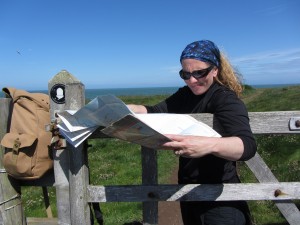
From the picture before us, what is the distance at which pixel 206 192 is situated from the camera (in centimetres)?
320

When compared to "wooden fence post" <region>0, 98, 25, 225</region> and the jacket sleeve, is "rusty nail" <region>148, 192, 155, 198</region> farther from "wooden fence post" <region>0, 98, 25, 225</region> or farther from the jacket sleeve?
"wooden fence post" <region>0, 98, 25, 225</region>

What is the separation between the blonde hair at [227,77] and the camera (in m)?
3.21

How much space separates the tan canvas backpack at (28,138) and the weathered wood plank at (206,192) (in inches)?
29.2

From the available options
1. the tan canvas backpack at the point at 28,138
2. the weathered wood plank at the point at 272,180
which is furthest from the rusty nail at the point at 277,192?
the tan canvas backpack at the point at 28,138

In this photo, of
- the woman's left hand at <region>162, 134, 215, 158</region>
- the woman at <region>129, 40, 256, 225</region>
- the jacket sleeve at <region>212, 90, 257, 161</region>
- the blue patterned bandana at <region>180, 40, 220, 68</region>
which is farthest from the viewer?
the blue patterned bandana at <region>180, 40, 220, 68</region>

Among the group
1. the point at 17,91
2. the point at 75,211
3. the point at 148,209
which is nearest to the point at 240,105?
the point at 148,209

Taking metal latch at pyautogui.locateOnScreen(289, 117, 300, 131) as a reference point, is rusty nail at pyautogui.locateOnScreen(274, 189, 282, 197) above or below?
below

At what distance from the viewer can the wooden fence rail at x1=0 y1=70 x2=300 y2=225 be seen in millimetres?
3191

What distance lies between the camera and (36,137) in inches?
130

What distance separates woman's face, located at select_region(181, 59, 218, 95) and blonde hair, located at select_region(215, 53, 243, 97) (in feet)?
0.24

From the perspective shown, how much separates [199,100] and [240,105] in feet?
2.07

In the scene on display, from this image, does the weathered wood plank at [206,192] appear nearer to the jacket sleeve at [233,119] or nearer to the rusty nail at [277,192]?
the rusty nail at [277,192]

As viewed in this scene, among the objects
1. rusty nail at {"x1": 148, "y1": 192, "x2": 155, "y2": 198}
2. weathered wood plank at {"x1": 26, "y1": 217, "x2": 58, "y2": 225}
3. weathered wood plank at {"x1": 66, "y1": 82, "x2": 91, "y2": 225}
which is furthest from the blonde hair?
weathered wood plank at {"x1": 26, "y1": 217, "x2": 58, "y2": 225}

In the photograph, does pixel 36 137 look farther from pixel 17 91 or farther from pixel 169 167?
pixel 169 167
